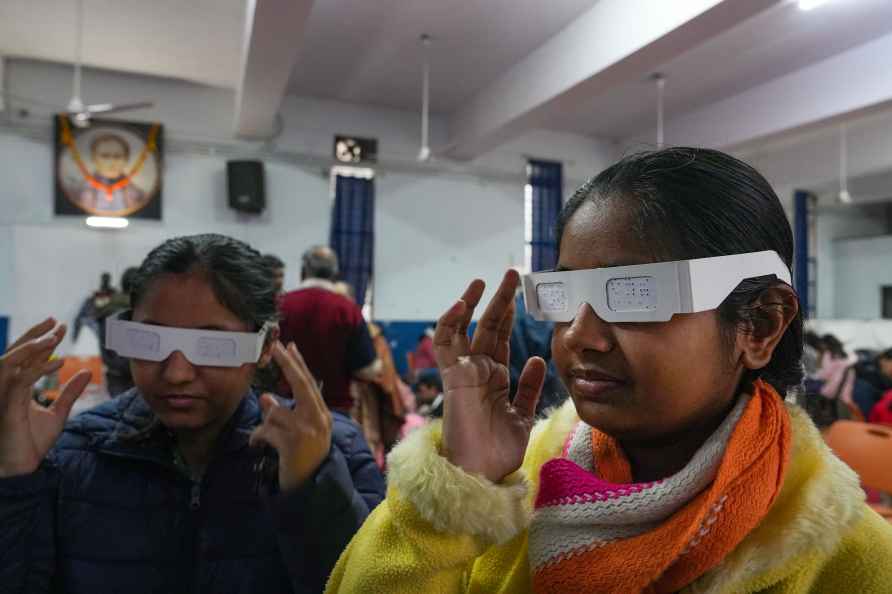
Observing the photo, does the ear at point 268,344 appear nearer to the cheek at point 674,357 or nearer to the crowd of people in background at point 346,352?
the cheek at point 674,357

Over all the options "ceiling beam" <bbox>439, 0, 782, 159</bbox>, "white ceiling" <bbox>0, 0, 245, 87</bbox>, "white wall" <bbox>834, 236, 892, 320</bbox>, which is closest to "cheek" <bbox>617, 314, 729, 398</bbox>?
"ceiling beam" <bbox>439, 0, 782, 159</bbox>

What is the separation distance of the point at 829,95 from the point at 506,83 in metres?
3.25

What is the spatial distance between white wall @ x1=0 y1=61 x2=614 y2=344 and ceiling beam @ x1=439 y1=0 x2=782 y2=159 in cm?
117

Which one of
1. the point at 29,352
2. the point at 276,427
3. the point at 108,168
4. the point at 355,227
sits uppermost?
the point at 108,168

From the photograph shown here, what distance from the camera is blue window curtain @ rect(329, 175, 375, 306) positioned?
786cm

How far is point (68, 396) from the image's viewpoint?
1.29m

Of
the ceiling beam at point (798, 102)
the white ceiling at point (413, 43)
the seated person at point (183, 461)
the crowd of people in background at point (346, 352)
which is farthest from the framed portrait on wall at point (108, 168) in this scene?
the seated person at point (183, 461)

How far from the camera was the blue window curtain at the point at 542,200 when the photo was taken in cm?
892

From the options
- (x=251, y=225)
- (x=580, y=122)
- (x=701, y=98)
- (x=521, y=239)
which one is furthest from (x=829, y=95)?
(x=251, y=225)

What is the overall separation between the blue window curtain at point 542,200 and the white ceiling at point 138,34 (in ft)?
14.0

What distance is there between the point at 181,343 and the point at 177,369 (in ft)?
0.18

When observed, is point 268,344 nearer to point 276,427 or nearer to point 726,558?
point 276,427

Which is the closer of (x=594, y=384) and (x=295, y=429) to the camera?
(x=594, y=384)

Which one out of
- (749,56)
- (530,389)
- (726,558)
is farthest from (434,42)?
(726,558)
